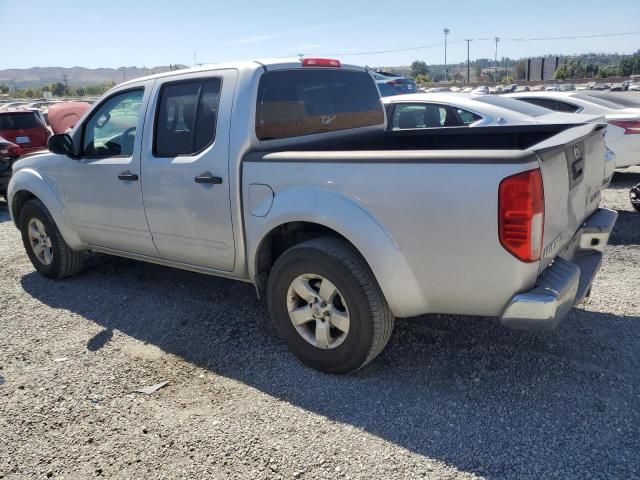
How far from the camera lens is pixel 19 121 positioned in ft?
39.6

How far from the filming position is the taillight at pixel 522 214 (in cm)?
259

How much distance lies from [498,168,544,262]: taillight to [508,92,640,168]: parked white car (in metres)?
6.79

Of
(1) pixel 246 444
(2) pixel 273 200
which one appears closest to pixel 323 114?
(2) pixel 273 200

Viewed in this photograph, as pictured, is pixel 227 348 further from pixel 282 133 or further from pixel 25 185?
pixel 25 185

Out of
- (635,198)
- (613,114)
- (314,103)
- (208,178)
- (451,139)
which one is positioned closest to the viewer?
(208,178)

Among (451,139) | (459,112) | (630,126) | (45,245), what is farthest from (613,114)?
(45,245)

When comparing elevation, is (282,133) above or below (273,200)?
above

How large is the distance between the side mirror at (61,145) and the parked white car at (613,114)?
7.41m

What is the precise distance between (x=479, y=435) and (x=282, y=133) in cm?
234

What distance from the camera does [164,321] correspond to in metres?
4.45

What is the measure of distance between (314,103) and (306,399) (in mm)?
2198

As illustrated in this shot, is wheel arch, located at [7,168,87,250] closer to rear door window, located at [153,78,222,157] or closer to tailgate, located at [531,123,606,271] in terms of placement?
rear door window, located at [153,78,222,157]

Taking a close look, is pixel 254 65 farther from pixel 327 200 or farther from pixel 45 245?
pixel 45 245

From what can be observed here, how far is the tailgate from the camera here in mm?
2781
